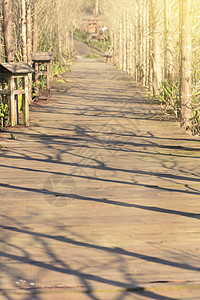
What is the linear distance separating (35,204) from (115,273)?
1.65 metres

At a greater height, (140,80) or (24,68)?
(24,68)

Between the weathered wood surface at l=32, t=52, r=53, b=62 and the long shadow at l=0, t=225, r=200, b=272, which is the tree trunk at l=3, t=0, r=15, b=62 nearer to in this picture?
the weathered wood surface at l=32, t=52, r=53, b=62

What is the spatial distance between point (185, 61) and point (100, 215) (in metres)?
5.47

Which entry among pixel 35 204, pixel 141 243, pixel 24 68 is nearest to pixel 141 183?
pixel 35 204

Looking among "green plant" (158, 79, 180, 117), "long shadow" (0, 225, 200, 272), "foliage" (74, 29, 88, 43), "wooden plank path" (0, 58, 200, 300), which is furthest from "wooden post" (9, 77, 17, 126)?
"foliage" (74, 29, 88, 43)

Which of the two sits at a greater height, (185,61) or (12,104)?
(185,61)

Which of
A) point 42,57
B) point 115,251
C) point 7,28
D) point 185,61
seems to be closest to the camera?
point 115,251

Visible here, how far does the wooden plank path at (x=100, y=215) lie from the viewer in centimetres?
314

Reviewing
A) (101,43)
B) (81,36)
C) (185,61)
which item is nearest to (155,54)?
(185,61)

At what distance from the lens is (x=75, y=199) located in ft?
16.1

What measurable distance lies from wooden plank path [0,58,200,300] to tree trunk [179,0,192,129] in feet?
1.44

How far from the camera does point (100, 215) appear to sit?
4.42 m

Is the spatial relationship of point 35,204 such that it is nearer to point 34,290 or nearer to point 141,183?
point 141,183

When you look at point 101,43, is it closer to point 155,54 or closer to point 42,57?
point 155,54
